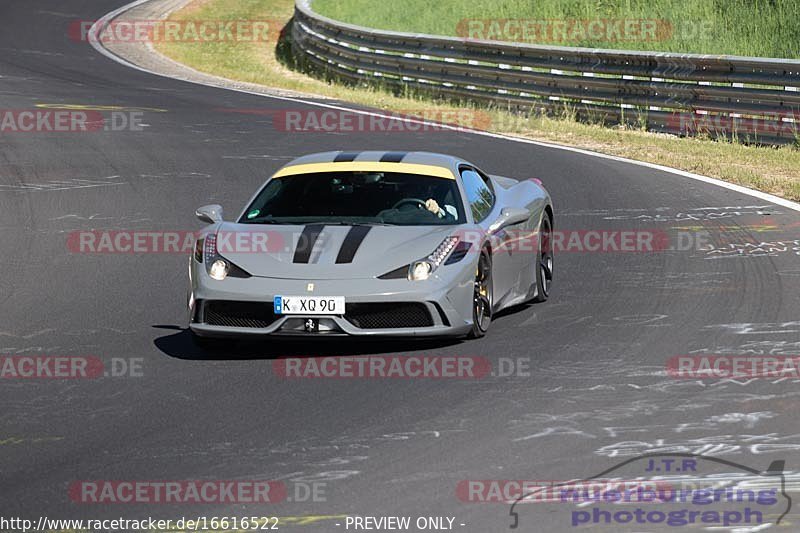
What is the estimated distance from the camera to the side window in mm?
10683

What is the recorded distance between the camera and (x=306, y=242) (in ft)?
32.1

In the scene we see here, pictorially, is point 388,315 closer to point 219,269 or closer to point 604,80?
point 219,269

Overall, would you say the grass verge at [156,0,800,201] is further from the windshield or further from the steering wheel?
the steering wheel

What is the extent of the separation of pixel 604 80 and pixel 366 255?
13475 millimetres

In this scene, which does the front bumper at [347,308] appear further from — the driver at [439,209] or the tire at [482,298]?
the driver at [439,209]

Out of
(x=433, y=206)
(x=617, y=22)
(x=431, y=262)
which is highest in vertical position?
(x=617, y=22)

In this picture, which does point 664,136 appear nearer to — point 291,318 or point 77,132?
point 77,132

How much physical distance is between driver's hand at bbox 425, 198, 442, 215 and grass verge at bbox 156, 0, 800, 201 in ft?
21.5

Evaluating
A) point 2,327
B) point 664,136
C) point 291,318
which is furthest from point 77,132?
point 291,318

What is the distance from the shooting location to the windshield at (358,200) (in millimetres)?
10352

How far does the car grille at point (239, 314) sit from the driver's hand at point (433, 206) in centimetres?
161

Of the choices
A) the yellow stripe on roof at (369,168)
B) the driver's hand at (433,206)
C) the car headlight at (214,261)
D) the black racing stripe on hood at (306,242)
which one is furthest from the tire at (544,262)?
the car headlight at (214,261)

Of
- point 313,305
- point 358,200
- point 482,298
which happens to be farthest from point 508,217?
point 313,305

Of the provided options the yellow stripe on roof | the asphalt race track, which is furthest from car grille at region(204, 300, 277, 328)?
the yellow stripe on roof
